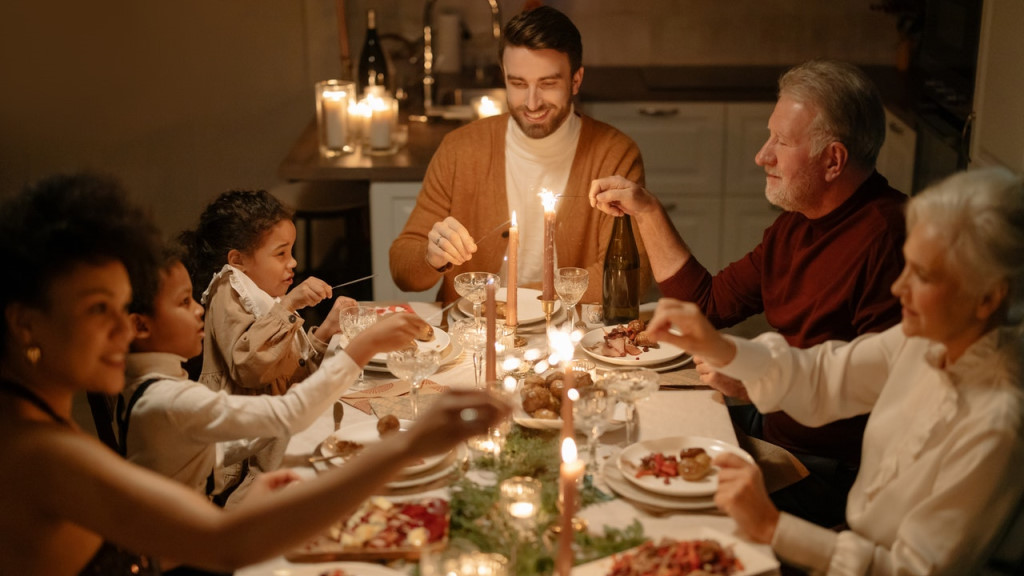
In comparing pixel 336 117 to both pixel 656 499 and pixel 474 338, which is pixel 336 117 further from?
pixel 656 499

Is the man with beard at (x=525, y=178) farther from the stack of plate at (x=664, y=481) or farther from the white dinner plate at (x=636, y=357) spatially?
the stack of plate at (x=664, y=481)

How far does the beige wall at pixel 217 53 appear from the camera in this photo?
17.5 feet

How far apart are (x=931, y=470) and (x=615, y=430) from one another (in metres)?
0.62

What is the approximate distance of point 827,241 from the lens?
2.44 meters

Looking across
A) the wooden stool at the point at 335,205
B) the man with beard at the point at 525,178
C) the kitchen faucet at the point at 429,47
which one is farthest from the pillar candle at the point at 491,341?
the kitchen faucet at the point at 429,47

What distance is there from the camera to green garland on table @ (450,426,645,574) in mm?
1653

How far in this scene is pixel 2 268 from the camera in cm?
149

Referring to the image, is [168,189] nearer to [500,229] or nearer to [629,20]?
[629,20]

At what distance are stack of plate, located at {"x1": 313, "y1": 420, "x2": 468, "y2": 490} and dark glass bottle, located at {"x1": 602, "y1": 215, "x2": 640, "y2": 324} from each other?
78 cm

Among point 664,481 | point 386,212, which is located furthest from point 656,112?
point 664,481

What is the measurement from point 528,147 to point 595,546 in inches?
67.9

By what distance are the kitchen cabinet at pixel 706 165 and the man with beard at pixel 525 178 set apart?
1.65 meters

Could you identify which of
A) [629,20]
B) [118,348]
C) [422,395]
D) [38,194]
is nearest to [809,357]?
[422,395]

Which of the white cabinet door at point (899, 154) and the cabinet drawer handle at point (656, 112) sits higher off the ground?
the cabinet drawer handle at point (656, 112)
